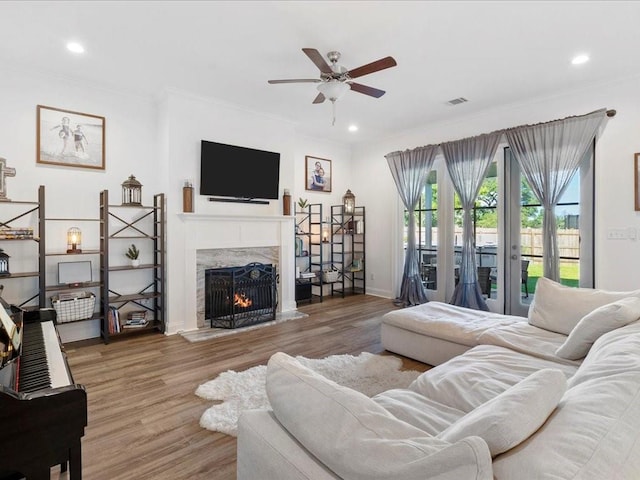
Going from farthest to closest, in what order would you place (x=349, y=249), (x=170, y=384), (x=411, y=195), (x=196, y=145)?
(x=349, y=249) → (x=411, y=195) → (x=196, y=145) → (x=170, y=384)

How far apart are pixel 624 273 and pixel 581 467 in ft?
13.8

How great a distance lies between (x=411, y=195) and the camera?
5836 mm

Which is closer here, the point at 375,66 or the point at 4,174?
the point at 375,66

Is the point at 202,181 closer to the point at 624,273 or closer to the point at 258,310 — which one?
the point at 258,310

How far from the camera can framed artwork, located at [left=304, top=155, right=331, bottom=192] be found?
6301mm

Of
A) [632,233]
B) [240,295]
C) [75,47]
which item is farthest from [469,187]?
[75,47]

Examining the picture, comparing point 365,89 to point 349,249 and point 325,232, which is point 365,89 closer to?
point 325,232

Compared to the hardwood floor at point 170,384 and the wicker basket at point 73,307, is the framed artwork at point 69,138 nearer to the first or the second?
the wicker basket at point 73,307

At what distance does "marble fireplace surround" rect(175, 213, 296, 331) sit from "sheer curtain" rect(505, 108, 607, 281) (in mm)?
3286

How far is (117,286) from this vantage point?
420 centimetres

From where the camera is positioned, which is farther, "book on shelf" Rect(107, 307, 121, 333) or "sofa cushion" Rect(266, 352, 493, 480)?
"book on shelf" Rect(107, 307, 121, 333)

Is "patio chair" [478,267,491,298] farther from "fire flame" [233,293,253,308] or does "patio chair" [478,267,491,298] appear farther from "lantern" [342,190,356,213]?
"fire flame" [233,293,253,308]

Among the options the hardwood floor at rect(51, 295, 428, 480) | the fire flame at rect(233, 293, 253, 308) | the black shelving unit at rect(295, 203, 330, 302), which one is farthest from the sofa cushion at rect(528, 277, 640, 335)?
the black shelving unit at rect(295, 203, 330, 302)

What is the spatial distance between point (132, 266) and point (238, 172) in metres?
1.76
